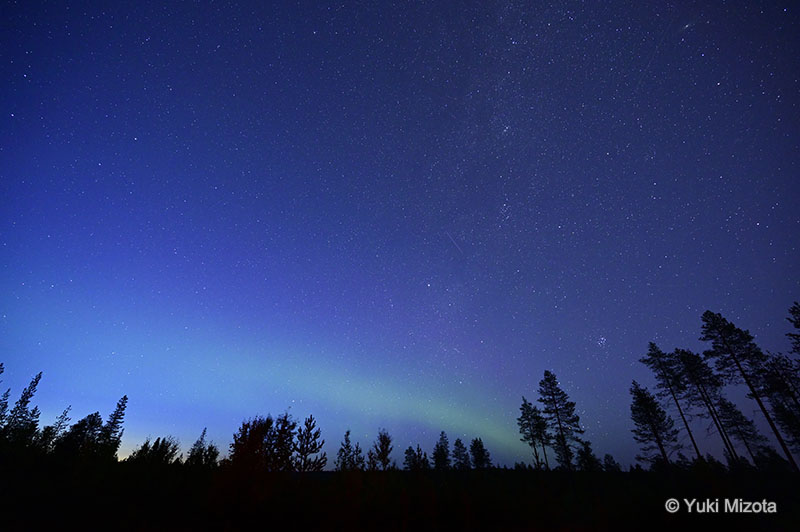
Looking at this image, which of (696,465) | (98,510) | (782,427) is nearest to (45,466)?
(98,510)

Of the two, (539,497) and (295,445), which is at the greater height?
(295,445)

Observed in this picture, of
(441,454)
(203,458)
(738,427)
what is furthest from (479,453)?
(203,458)

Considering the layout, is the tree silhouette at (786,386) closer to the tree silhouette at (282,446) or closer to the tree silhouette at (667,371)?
the tree silhouette at (667,371)

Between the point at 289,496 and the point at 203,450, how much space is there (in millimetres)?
11297

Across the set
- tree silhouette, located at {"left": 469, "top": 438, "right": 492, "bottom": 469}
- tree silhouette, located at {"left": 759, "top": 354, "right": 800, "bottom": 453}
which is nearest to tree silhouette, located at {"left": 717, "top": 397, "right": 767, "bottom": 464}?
tree silhouette, located at {"left": 759, "top": 354, "right": 800, "bottom": 453}

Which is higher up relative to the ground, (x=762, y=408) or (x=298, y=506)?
(x=762, y=408)

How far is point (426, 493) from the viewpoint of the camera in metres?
7.55

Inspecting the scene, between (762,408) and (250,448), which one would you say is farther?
(762,408)

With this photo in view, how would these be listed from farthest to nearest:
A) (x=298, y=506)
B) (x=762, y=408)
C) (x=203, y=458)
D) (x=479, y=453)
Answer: (x=479, y=453)
(x=762, y=408)
(x=203, y=458)
(x=298, y=506)

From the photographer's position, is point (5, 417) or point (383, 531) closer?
point (383, 531)

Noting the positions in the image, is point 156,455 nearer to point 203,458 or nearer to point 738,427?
point 203,458

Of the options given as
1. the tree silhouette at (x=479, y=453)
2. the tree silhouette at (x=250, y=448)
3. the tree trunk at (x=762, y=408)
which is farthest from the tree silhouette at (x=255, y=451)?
the tree silhouette at (x=479, y=453)

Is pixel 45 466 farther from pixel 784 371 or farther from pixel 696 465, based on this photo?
pixel 784 371

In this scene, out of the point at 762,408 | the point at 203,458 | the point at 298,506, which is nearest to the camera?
the point at 298,506
